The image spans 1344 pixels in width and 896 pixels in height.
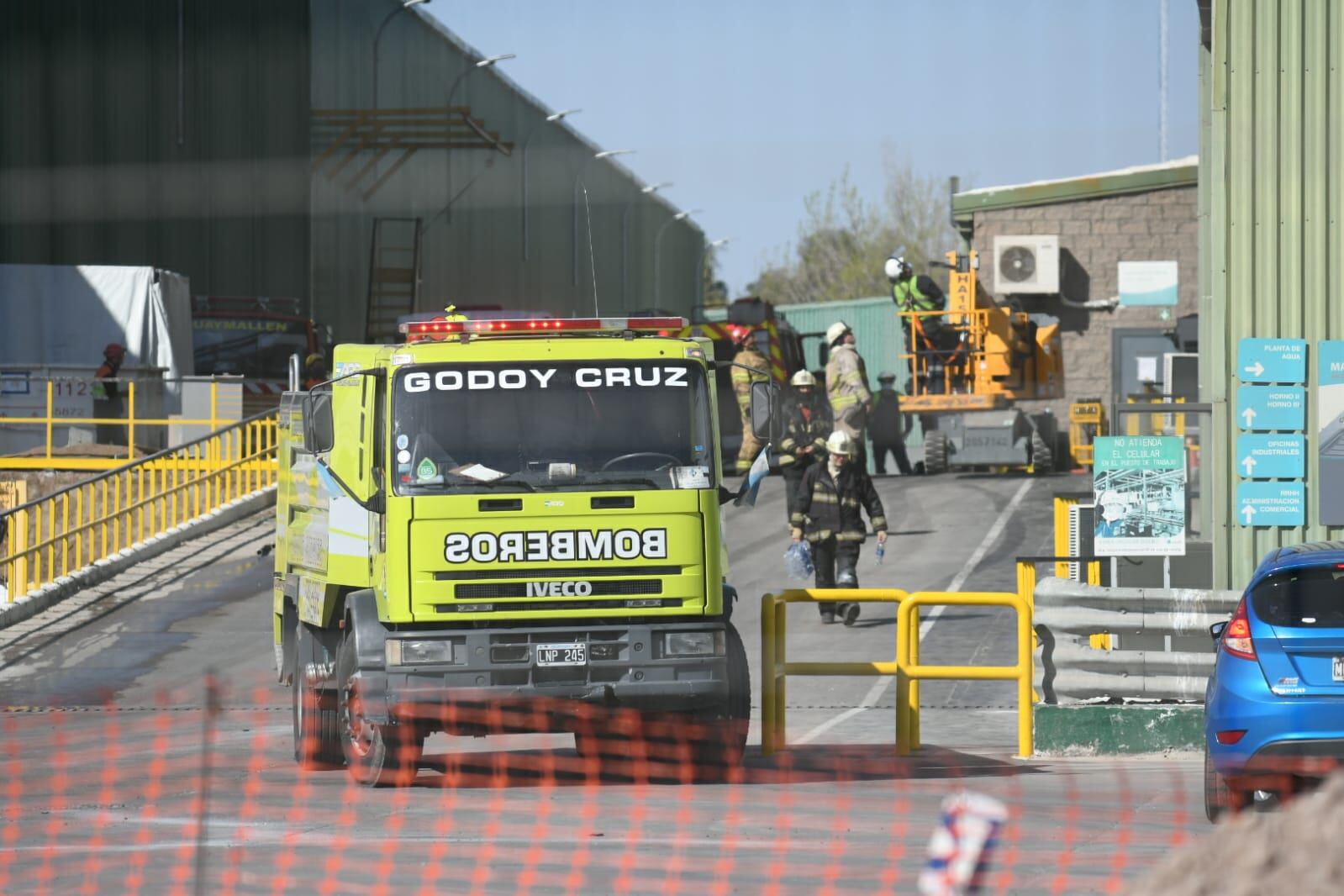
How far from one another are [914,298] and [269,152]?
2086 cm

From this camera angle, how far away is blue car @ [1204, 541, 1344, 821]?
951 cm

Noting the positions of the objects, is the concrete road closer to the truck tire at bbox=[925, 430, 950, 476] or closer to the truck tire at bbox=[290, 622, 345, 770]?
the truck tire at bbox=[290, 622, 345, 770]

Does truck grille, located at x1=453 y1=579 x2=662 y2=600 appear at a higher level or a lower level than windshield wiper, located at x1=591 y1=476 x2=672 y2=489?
lower

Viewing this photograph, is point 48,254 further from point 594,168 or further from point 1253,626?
point 1253,626

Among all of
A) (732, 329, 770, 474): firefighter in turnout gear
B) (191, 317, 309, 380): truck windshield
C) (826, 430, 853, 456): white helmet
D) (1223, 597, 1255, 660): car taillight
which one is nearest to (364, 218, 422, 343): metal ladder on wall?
(191, 317, 309, 380): truck windshield

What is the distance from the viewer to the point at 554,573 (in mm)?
11406

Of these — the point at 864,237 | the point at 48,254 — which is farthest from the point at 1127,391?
the point at 864,237

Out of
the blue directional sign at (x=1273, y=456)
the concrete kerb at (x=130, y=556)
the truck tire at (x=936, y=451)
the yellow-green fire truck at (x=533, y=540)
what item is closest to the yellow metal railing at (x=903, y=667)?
the yellow-green fire truck at (x=533, y=540)

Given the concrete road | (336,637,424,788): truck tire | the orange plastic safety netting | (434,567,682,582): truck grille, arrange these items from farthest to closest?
1. (336,637,424,788): truck tire
2. (434,567,682,582): truck grille
3. the concrete road
4. the orange plastic safety netting

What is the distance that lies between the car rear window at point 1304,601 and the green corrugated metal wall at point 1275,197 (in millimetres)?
4584

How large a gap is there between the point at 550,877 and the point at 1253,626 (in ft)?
11.8

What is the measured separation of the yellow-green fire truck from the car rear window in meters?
3.13

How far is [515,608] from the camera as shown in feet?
37.5

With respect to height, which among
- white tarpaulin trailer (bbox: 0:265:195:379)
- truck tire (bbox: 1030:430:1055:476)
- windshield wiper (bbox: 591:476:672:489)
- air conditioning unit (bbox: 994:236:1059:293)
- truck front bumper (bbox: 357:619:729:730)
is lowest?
truck front bumper (bbox: 357:619:729:730)
